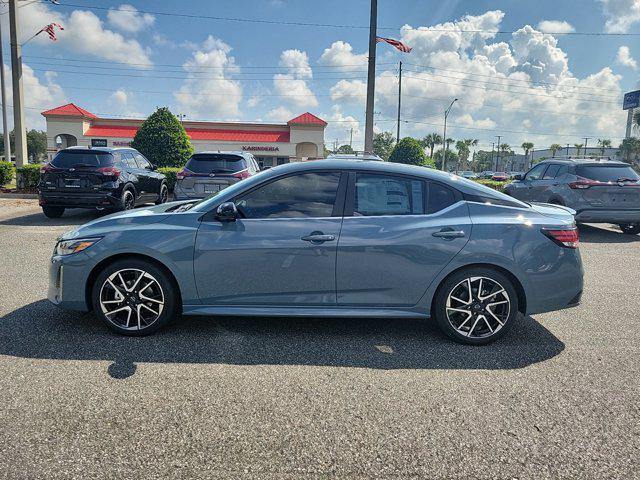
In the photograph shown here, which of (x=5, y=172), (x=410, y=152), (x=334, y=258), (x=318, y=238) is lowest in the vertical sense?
(x=334, y=258)

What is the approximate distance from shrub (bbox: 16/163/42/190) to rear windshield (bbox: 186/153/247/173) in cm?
897

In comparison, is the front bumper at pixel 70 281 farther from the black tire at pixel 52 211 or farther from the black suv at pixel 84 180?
the black tire at pixel 52 211

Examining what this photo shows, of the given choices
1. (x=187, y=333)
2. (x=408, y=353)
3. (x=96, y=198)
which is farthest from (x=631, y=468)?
(x=96, y=198)

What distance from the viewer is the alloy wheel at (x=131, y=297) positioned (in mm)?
4047

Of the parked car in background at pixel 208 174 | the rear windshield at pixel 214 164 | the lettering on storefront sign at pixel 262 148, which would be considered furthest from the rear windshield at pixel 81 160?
the lettering on storefront sign at pixel 262 148

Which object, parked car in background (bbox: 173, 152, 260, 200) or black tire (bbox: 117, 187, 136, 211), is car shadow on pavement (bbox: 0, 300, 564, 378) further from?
black tire (bbox: 117, 187, 136, 211)

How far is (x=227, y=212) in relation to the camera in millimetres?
3965

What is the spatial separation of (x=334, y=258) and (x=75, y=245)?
7.29 feet

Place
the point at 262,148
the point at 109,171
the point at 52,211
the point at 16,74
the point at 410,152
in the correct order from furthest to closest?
the point at 262,148 → the point at 410,152 → the point at 16,74 → the point at 52,211 → the point at 109,171

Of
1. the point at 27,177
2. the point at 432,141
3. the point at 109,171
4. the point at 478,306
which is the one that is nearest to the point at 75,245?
the point at 478,306

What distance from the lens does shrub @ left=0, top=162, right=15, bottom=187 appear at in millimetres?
16141

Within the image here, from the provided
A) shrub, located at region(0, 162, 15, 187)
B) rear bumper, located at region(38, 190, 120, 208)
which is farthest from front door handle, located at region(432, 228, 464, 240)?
shrub, located at region(0, 162, 15, 187)

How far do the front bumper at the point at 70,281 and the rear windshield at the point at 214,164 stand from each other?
6.03m

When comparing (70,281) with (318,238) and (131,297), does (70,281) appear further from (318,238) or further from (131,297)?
(318,238)
